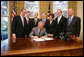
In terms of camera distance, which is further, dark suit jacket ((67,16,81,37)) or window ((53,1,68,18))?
window ((53,1,68,18))

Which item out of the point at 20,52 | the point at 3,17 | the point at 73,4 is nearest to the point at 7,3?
the point at 3,17

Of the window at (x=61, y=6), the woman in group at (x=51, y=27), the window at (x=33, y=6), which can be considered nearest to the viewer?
the woman in group at (x=51, y=27)

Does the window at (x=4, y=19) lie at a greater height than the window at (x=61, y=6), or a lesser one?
lesser

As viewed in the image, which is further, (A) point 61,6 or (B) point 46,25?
(A) point 61,6

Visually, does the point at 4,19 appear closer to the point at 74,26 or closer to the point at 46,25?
the point at 46,25

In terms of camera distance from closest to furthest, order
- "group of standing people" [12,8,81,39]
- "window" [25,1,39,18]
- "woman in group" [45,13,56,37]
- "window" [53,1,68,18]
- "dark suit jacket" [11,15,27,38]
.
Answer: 1. "group of standing people" [12,8,81,39]
2. "dark suit jacket" [11,15,27,38]
3. "woman in group" [45,13,56,37]
4. "window" [25,1,39,18]
5. "window" [53,1,68,18]

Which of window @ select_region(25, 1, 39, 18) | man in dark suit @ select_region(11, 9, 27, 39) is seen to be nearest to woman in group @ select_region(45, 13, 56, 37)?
man in dark suit @ select_region(11, 9, 27, 39)

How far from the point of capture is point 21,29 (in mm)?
3234

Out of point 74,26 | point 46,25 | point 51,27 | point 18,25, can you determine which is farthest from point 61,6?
point 18,25

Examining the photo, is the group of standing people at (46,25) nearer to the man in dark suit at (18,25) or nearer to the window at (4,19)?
the man in dark suit at (18,25)

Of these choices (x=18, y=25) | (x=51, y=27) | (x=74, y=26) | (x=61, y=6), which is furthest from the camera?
(x=61, y=6)

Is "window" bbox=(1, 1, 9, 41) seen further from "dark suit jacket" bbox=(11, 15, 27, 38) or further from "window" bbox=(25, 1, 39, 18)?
"dark suit jacket" bbox=(11, 15, 27, 38)

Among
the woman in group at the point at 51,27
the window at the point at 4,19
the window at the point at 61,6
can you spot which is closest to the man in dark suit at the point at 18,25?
the woman in group at the point at 51,27

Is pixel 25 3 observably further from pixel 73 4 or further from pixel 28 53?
pixel 28 53
